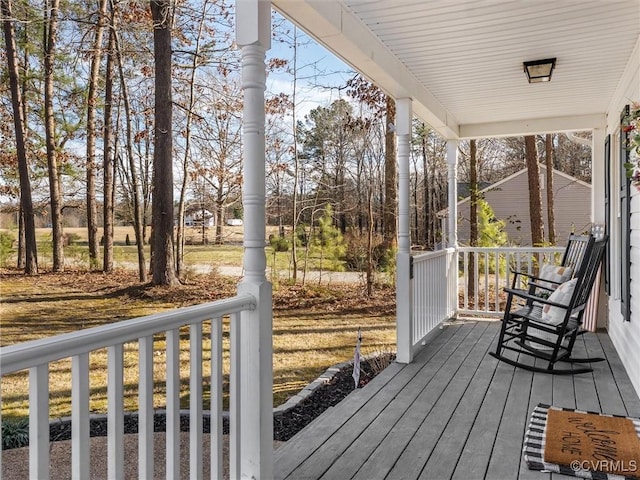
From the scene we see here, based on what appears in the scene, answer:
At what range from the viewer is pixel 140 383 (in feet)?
4.93

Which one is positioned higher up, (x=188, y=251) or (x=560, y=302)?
(x=188, y=251)

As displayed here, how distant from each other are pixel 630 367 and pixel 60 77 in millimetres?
6802

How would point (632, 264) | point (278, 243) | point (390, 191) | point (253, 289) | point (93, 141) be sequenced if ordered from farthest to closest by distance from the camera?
point (390, 191) < point (278, 243) < point (93, 141) < point (632, 264) < point (253, 289)

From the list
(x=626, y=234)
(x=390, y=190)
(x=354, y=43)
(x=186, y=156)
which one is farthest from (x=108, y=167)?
(x=626, y=234)

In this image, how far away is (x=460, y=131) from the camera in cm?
608

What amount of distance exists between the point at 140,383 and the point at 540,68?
3545mm

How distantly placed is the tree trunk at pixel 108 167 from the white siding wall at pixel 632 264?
19.3 feet

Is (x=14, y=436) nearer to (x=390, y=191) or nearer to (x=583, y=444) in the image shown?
(x=583, y=444)

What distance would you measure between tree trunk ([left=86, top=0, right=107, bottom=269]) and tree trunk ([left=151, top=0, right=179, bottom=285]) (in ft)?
2.64

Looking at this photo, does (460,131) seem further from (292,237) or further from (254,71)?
(254,71)

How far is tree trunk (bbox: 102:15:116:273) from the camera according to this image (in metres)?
6.65

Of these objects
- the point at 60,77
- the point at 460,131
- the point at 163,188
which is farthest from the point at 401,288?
the point at 60,77

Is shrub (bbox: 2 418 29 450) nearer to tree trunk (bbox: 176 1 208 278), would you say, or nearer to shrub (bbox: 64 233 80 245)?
shrub (bbox: 64 233 80 245)

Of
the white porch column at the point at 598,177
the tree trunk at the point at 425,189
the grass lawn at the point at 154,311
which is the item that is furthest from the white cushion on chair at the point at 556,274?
the tree trunk at the point at 425,189
